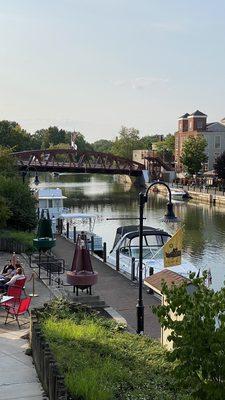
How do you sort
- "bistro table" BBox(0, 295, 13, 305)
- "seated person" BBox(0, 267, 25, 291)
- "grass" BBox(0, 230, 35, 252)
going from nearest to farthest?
"bistro table" BBox(0, 295, 13, 305)
"seated person" BBox(0, 267, 25, 291)
"grass" BBox(0, 230, 35, 252)

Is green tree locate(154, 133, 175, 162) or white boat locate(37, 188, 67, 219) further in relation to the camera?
green tree locate(154, 133, 175, 162)

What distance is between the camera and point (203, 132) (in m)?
103

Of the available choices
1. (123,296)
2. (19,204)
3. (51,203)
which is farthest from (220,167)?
(123,296)

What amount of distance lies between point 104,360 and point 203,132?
313 ft

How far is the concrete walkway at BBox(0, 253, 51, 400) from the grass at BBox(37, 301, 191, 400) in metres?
0.56

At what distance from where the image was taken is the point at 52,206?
46938 millimetres

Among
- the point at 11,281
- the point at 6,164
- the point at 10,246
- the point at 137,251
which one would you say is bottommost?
the point at 137,251

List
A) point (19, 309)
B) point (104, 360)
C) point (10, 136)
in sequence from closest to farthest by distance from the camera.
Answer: point (104, 360)
point (19, 309)
point (10, 136)

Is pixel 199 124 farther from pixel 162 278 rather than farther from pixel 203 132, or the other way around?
pixel 162 278

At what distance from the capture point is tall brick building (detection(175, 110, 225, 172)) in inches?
4031

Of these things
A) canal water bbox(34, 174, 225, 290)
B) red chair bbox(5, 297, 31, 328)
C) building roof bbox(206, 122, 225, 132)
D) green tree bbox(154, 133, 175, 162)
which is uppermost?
building roof bbox(206, 122, 225, 132)

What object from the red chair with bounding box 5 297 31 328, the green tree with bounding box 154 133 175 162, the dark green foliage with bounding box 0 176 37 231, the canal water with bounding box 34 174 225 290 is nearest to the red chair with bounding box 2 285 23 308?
the red chair with bounding box 5 297 31 328

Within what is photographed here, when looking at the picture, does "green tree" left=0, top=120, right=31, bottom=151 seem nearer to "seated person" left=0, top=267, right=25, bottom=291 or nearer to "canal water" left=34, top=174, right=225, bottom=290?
"canal water" left=34, top=174, right=225, bottom=290

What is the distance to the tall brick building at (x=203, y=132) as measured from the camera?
336ft
